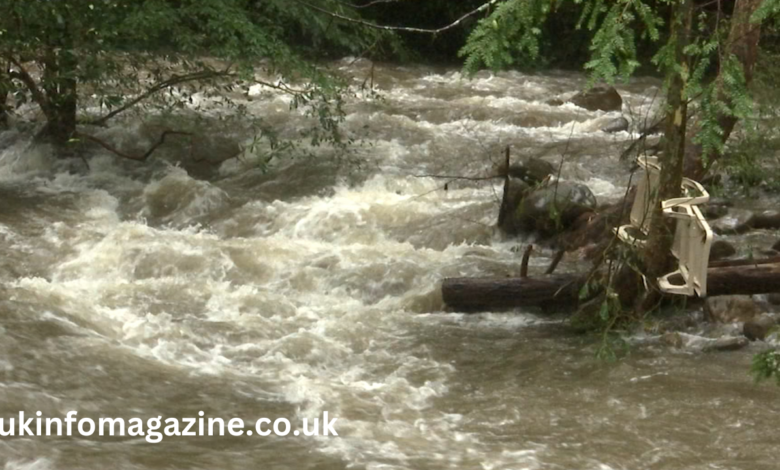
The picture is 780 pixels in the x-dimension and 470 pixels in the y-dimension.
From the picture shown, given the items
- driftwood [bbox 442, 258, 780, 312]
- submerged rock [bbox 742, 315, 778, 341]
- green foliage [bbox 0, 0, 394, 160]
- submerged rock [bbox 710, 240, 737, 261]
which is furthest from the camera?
green foliage [bbox 0, 0, 394, 160]

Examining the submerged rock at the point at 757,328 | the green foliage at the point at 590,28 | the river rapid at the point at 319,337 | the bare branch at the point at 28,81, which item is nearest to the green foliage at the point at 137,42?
the bare branch at the point at 28,81

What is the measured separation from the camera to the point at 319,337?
6.99 meters

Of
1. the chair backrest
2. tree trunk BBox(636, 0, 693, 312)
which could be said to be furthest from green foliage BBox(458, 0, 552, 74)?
the chair backrest

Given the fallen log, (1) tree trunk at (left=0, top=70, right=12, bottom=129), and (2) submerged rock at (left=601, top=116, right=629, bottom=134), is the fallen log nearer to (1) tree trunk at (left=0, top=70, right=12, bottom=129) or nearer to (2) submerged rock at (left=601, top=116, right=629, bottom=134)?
(1) tree trunk at (left=0, top=70, right=12, bottom=129)

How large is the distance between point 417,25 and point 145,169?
904 centimetres

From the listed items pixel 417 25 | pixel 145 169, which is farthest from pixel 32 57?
pixel 417 25

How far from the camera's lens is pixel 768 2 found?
3.57 metres

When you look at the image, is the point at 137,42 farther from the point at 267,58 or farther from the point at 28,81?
the point at 267,58

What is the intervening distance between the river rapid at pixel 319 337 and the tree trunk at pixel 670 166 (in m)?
0.57

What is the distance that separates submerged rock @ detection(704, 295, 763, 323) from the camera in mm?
7227

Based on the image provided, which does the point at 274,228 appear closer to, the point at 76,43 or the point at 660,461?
the point at 76,43

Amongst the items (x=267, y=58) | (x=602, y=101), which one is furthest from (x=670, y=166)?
(x=602, y=101)

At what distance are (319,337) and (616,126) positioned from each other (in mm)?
6896

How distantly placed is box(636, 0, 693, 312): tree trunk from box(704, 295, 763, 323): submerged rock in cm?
47
